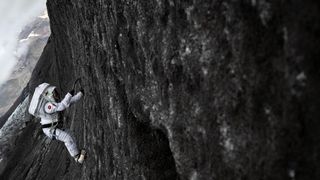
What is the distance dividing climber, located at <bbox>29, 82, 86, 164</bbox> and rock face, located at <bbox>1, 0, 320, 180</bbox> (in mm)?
1065

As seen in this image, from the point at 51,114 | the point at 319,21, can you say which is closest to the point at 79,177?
the point at 51,114

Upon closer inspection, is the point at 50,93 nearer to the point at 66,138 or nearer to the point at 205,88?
the point at 66,138

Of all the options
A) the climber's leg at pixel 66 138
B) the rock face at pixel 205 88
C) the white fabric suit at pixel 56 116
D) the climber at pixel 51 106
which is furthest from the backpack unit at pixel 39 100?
the rock face at pixel 205 88

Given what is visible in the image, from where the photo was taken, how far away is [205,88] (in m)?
8.43

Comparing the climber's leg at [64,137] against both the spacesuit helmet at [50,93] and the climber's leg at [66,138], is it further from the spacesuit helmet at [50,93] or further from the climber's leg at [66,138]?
the spacesuit helmet at [50,93]

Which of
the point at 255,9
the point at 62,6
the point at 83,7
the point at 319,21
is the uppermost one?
the point at 62,6

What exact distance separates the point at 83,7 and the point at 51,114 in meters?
3.87

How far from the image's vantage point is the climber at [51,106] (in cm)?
1596

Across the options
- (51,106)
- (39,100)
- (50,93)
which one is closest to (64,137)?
(51,106)

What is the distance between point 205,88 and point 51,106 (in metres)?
8.91

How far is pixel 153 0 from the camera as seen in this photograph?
1011 centimetres

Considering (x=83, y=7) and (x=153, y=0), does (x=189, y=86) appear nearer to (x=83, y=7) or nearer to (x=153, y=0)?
(x=153, y=0)

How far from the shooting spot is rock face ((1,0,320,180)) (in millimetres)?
6043

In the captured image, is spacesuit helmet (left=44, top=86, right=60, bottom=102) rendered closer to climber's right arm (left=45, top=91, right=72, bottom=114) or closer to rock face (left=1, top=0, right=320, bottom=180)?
climber's right arm (left=45, top=91, right=72, bottom=114)
